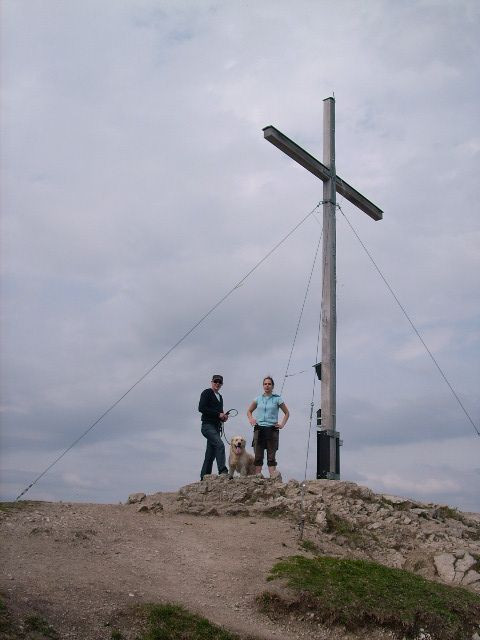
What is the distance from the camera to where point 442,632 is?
8117 mm

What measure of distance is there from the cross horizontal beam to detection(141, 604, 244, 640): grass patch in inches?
362

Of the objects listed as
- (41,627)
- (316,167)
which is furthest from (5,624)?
(316,167)

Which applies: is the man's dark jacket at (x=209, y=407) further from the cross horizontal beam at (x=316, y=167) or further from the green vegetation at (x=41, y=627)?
the green vegetation at (x=41, y=627)

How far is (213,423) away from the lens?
1288 centimetres

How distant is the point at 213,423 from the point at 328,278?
368 centimetres

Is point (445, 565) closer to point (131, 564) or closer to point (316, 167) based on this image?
point (131, 564)

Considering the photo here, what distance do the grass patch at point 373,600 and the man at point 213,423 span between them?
11.8 ft

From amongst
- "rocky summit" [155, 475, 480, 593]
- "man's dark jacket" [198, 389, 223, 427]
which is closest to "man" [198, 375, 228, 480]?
"man's dark jacket" [198, 389, 223, 427]

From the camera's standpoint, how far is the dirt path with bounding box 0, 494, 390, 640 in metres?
7.43

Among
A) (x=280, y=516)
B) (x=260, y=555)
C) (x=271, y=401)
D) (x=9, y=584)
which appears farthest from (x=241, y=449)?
(x=9, y=584)

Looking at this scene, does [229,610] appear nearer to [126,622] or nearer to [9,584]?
[126,622]

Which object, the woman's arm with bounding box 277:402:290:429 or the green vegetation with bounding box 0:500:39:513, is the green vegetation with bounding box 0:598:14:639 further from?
the woman's arm with bounding box 277:402:290:429

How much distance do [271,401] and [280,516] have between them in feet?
7.70

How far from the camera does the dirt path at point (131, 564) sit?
293 inches
